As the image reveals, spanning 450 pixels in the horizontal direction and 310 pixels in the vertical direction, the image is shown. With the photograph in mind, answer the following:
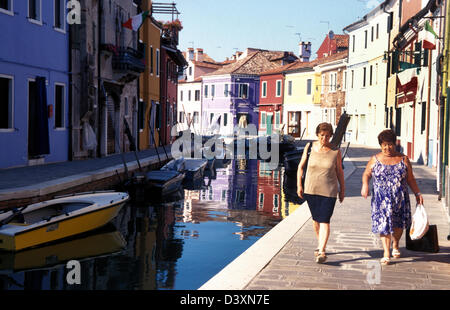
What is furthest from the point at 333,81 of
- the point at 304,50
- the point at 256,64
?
the point at 256,64

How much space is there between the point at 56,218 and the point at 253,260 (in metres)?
4.27

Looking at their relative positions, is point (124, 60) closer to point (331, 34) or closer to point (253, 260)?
point (253, 260)

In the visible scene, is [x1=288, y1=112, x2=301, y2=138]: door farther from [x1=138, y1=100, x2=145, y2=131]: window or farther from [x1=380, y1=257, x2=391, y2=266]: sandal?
[x1=380, y1=257, x2=391, y2=266]: sandal

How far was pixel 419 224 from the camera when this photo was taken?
654 centimetres

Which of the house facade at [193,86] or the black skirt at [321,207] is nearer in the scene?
the black skirt at [321,207]

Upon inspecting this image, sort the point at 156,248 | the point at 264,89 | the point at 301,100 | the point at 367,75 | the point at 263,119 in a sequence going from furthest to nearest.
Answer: the point at 263,119 → the point at 264,89 → the point at 301,100 → the point at 367,75 → the point at 156,248

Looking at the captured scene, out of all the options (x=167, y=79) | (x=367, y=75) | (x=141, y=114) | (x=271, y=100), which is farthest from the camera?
(x=271, y=100)

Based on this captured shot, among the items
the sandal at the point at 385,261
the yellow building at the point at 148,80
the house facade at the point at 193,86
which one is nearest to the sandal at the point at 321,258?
the sandal at the point at 385,261

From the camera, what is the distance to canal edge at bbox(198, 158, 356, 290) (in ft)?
18.5

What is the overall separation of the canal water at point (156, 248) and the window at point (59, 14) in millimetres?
7274

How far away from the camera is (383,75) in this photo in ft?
118

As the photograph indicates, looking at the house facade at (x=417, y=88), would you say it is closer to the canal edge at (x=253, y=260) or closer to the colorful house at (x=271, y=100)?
the canal edge at (x=253, y=260)

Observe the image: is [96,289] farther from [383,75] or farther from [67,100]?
[383,75]

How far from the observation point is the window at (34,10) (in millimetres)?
17078
